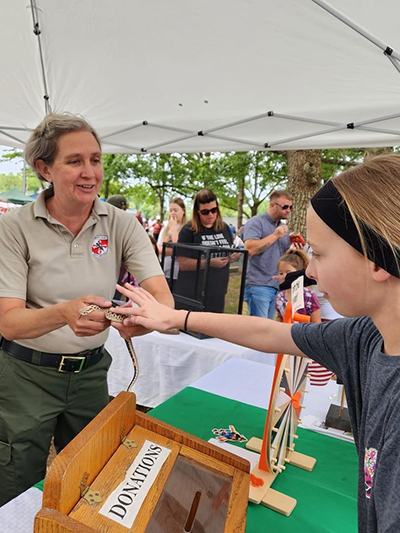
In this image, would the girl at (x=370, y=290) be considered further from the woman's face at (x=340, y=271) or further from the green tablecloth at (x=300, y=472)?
the green tablecloth at (x=300, y=472)

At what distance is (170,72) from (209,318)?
10.4 ft

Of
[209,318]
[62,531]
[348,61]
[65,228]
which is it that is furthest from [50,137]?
[348,61]

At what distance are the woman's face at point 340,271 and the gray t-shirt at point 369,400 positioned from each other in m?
0.13

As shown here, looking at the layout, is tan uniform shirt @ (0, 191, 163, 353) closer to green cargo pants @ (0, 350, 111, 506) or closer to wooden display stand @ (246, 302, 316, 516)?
green cargo pants @ (0, 350, 111, 506)

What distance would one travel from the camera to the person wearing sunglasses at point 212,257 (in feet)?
10.8

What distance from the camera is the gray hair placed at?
66.9 inches

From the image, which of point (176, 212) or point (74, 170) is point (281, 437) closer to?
point (74, 170)

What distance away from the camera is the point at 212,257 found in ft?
10.6

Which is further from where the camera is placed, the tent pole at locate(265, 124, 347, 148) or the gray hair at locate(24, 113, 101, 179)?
the tent pole at locate(265, 124, 347, 148)

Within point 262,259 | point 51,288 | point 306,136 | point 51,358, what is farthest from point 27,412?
point 306,136

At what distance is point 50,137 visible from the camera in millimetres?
1703

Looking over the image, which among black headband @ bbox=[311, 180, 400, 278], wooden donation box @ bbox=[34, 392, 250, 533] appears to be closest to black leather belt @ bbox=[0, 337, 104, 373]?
wooden donation box @ bbox=[34, 392, 250, 533]

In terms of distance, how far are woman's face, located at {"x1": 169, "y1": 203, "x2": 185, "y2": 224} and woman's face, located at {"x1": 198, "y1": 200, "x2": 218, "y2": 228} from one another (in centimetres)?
203

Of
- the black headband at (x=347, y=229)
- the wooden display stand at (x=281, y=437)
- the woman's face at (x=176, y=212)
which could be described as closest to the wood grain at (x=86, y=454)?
the wooden display stand at (x=281, y=437)
